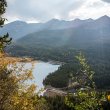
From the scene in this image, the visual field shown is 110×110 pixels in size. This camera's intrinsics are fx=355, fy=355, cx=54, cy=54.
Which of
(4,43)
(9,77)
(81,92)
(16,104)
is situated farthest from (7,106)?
(81,92)

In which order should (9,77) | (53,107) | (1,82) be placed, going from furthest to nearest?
(53,107)
(9,77)
(1,82)

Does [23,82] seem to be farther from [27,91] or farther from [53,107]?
[53,107]

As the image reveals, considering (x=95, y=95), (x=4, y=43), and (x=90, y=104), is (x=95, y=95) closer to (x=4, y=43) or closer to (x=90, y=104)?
(x=90, y=104)

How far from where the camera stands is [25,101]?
1122 inches

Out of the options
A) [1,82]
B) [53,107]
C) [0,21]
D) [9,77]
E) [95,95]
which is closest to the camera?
[95,95]

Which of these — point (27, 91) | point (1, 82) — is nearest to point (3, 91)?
point (1, 82)

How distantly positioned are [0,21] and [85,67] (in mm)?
8235

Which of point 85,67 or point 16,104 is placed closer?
point 85,67

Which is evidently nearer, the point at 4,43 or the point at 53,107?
the point at 4,43

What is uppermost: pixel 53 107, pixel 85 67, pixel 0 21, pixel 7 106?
pixel 0 21

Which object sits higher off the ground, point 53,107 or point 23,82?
point 23,82

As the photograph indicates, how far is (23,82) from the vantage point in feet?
99.1

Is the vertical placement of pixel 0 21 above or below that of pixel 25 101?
above

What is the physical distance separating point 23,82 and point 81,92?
13.8 metres
